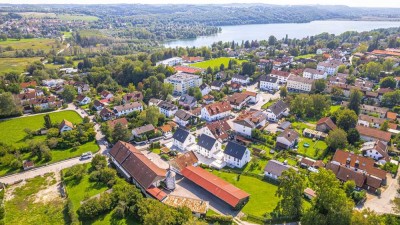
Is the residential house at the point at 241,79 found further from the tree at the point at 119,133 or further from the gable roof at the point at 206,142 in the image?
the tree at the point at 119,133

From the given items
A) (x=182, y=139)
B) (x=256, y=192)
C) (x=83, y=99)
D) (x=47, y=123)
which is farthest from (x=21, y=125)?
(x=256, y=192)

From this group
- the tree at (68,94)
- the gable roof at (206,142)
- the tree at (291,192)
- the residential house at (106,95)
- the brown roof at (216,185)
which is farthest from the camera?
the residential house at (106,95)

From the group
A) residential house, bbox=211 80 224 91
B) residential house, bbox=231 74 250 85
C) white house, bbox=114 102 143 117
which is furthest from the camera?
residential house, bbox=231 74 250 85

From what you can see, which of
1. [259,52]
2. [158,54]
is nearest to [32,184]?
[158,54]

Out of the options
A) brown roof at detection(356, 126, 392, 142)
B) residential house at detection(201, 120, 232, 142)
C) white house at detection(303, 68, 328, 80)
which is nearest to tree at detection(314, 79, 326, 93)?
white house at detection(303, 68, 328, 80)

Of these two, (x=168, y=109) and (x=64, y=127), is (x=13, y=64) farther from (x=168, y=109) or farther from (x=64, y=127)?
(x=168, y=109)

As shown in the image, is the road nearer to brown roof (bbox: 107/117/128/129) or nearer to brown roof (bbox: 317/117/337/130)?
brown roof (bbox: 107/117/128/129)

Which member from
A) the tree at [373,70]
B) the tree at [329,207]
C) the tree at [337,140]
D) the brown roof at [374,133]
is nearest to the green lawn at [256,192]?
the tree at [329,207]
